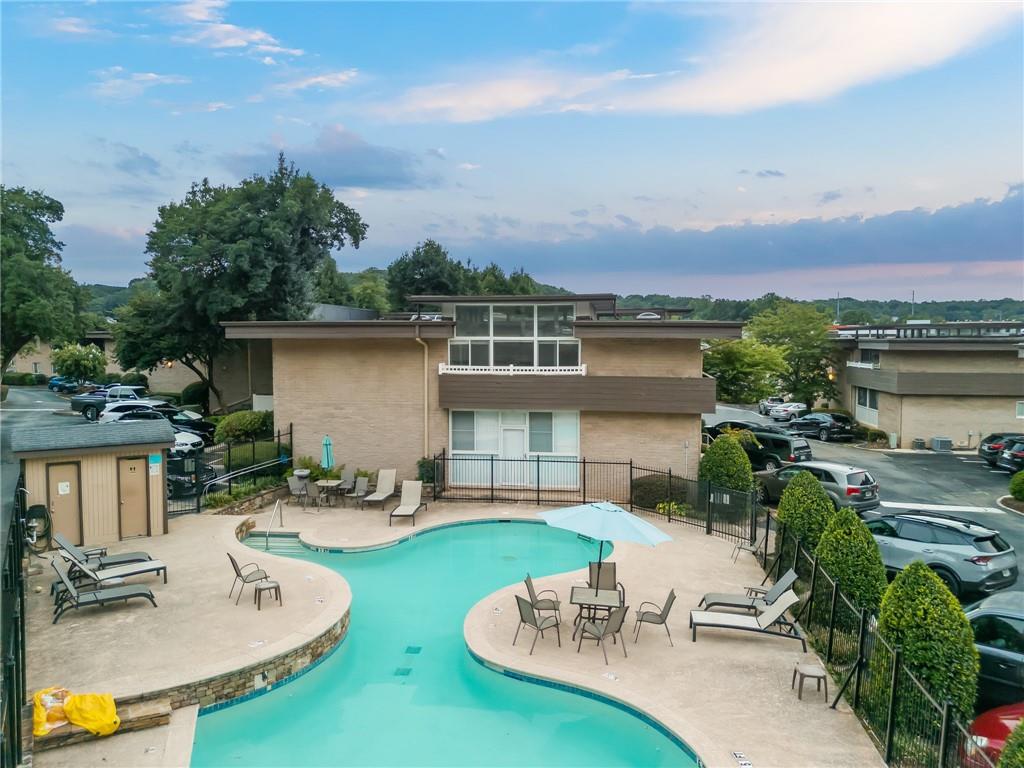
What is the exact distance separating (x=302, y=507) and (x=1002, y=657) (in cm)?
1834

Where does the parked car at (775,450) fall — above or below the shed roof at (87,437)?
below

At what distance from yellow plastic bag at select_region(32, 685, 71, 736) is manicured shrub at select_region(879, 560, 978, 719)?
10.6 m

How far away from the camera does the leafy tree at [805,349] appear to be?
43.9m

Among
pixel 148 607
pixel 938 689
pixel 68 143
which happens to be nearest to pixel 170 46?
pixel 68 143

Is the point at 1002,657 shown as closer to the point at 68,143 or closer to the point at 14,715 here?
the point at 14,715

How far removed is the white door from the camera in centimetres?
2311

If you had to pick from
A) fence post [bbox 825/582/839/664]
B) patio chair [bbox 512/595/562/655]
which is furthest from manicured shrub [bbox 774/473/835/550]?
patio chair [bbox 512/595/562/655]

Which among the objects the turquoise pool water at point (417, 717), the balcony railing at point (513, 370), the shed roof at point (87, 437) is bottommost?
the turquoise pool water at point (417, 717)

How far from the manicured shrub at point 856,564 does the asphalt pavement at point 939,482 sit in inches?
237

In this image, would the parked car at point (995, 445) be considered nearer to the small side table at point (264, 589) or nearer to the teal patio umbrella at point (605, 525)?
the teal patio umbrella at point (605, 525)

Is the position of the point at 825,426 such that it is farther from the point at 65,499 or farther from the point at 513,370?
the point at 65,499

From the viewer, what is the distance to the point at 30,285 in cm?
4581

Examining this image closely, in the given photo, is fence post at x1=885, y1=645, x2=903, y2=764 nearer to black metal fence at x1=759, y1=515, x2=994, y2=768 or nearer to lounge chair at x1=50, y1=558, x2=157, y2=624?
black metal fence at x1=759, y1=515, x2=994, y2=768

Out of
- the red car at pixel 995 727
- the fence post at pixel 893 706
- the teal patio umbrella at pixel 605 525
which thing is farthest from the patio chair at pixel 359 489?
the red car at pixel 995 727
